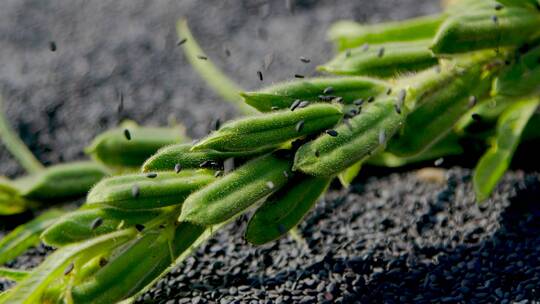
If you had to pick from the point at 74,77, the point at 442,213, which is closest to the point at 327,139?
the point at 442,213

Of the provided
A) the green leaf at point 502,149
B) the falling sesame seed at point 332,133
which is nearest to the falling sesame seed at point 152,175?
the falling sesame seed at point 332,133

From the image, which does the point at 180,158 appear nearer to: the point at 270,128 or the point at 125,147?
the point at 270,128

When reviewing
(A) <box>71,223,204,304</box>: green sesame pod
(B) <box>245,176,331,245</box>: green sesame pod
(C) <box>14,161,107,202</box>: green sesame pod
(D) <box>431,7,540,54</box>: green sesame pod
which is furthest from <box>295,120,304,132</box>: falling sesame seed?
(C) <box>14,161,107,202</box>: green sesame pod

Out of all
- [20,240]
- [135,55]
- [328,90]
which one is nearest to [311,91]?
[328,90]

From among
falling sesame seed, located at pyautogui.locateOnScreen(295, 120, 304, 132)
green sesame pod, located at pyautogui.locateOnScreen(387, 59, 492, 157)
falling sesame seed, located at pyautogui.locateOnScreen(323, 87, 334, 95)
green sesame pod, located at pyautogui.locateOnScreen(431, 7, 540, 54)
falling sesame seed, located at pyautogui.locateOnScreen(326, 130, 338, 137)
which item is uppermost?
green sesame pod, located at pyautogui.locateOnScreen(431, 7, 540, 54)

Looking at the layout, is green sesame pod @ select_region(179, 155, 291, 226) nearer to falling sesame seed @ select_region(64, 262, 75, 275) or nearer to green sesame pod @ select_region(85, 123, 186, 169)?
falling sesame seed @ select_region(64, 262, 75, 275)

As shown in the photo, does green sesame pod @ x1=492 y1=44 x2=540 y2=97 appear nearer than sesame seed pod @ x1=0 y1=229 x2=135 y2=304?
No
